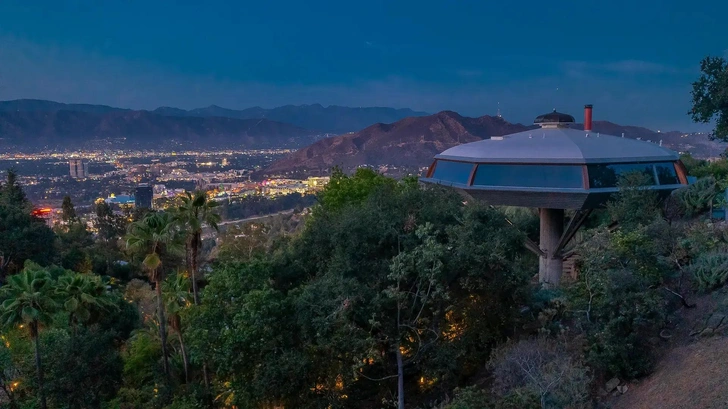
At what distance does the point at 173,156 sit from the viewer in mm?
140500

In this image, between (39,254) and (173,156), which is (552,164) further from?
(173,156)

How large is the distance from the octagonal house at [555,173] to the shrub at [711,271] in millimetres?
4725

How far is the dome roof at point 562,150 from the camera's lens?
57.9ft

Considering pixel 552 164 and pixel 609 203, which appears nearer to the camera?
pixel 609 203

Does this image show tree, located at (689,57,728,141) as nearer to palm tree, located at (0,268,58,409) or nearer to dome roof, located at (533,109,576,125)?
dome roof, located at (533,109,576,125)

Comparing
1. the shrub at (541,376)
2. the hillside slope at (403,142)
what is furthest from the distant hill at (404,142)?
the shrub at (541,376)

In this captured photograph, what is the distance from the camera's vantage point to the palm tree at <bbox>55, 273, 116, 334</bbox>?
1834 centimetres

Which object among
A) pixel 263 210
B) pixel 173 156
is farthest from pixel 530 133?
pixel 173 156

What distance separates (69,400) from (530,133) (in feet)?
62.9

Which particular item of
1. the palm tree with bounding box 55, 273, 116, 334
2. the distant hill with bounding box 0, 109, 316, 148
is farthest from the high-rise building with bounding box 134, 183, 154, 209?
the distant hill with bounding box 0, 109, 316, 148

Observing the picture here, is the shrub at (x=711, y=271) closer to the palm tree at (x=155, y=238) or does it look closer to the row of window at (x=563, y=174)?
the row of window at (x=563, y=174)

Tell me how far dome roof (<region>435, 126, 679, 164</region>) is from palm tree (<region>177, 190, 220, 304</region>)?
31.0ft

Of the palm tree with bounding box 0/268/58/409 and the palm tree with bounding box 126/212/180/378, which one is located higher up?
the palm tree with bounding box 126/212/180/378

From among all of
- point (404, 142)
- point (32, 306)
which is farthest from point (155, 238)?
point (404, 142)
